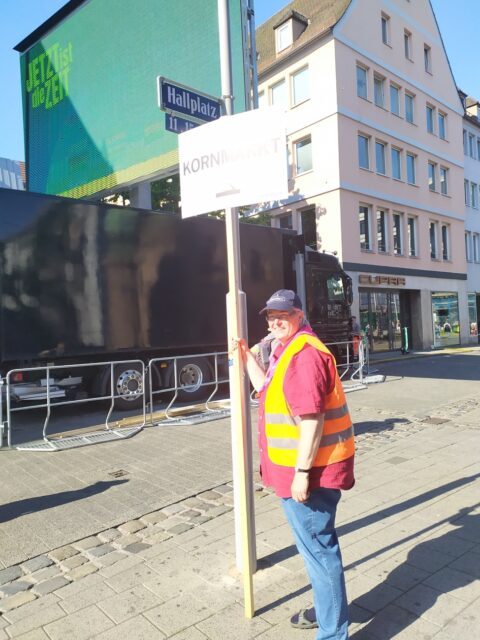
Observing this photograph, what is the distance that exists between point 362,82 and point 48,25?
1400cm

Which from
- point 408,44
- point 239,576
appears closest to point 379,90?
point 408,44

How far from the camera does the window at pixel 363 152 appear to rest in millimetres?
22353

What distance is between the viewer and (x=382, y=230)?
77.1 ft

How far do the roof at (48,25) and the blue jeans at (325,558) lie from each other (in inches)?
569

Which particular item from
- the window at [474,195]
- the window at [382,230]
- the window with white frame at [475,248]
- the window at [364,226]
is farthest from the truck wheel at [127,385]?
the window at [474,195]

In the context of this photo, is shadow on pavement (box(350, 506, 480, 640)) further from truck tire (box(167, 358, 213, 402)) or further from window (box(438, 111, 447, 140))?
window (box(438, 111, 447, 140))

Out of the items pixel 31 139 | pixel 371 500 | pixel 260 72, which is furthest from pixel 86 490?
pixel 260 72

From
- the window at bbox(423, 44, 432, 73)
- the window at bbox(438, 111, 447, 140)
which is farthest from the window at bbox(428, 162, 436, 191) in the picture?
the window at bbox(423, 44, 432, 73)

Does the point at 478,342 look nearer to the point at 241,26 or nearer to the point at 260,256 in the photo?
the point at 260,256

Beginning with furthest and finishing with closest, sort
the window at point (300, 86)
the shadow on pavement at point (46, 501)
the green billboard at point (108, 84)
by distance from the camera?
the window at point (300, 86) < the green billboard at point (108, 84) < the shadow on pavement at point (46, 501)

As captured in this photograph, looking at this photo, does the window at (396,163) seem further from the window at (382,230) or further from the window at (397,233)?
the window at (382,230)

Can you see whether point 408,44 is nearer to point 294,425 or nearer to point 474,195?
point 474,195

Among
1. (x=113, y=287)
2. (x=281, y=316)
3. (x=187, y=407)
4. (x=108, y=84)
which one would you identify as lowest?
(x=187, y=407)

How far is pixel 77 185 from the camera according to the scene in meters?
13.5
